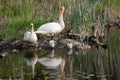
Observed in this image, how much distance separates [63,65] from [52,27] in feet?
13.3

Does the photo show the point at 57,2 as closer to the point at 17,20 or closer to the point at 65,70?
the point at 17,20

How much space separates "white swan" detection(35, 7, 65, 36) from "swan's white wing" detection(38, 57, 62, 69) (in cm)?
258

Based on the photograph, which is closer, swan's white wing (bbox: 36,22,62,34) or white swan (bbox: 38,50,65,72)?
white swan (bbox: 38,50,65,72)

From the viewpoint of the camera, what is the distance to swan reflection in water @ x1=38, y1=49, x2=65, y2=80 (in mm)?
13281

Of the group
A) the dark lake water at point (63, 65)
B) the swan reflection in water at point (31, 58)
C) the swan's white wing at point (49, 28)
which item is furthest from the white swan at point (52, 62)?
the swan's white wing at point (49, 28)

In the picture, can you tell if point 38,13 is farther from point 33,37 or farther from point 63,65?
point 63,65

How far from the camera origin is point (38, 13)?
61.6ft

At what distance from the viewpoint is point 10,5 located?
18922mm

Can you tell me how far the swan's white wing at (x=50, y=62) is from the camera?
13.9 m

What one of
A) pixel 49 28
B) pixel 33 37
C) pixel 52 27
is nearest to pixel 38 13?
pixel 52 27

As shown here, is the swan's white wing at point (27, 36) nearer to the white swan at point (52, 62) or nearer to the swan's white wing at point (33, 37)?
the swan's white wing at point (33, 37)

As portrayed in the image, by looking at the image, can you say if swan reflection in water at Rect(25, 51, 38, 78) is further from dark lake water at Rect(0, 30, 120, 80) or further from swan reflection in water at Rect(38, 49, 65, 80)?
swan reflection in water at Rect(38, 49, 65, 80)

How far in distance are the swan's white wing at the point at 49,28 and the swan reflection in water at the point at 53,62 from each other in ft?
5.56

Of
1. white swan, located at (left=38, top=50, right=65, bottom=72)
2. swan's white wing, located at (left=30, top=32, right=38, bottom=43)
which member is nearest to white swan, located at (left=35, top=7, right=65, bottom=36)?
swan's white wing, located at (left=30, top=32, right=38, bottom=43)
